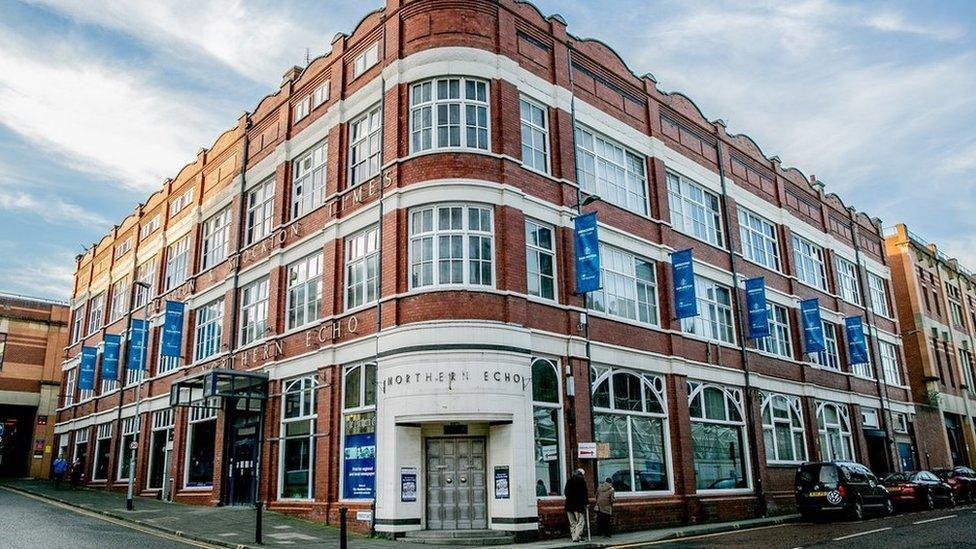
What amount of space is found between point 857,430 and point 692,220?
13.1 m

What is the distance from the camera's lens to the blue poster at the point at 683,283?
23.4 meters

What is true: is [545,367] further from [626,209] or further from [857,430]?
[857,430]

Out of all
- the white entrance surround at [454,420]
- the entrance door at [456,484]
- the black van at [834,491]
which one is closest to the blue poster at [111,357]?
the white entrance surround at [454,420]

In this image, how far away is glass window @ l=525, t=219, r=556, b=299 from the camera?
64.5 feet

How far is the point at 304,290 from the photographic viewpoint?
76.1 feet

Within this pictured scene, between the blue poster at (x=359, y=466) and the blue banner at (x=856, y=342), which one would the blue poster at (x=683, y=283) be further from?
the blue banner at (x=856, y=342)

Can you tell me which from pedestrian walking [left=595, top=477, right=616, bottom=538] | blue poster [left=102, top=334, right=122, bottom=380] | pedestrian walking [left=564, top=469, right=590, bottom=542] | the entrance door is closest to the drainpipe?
pedestrian walking [left=595, top=477, right=616, bottom=538]

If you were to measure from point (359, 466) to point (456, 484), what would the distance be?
Result: 9.61 ft

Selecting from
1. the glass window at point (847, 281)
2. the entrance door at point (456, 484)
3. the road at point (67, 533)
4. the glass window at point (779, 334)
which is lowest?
the road at point (67, 533)

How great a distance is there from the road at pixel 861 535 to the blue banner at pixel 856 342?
11.9 metres

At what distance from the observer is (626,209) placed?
77.4 ft

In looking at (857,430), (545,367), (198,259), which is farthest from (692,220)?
(198,259)

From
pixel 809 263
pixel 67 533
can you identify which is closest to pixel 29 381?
pixel 67 533

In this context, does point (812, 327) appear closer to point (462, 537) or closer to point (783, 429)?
point (783, 429)
